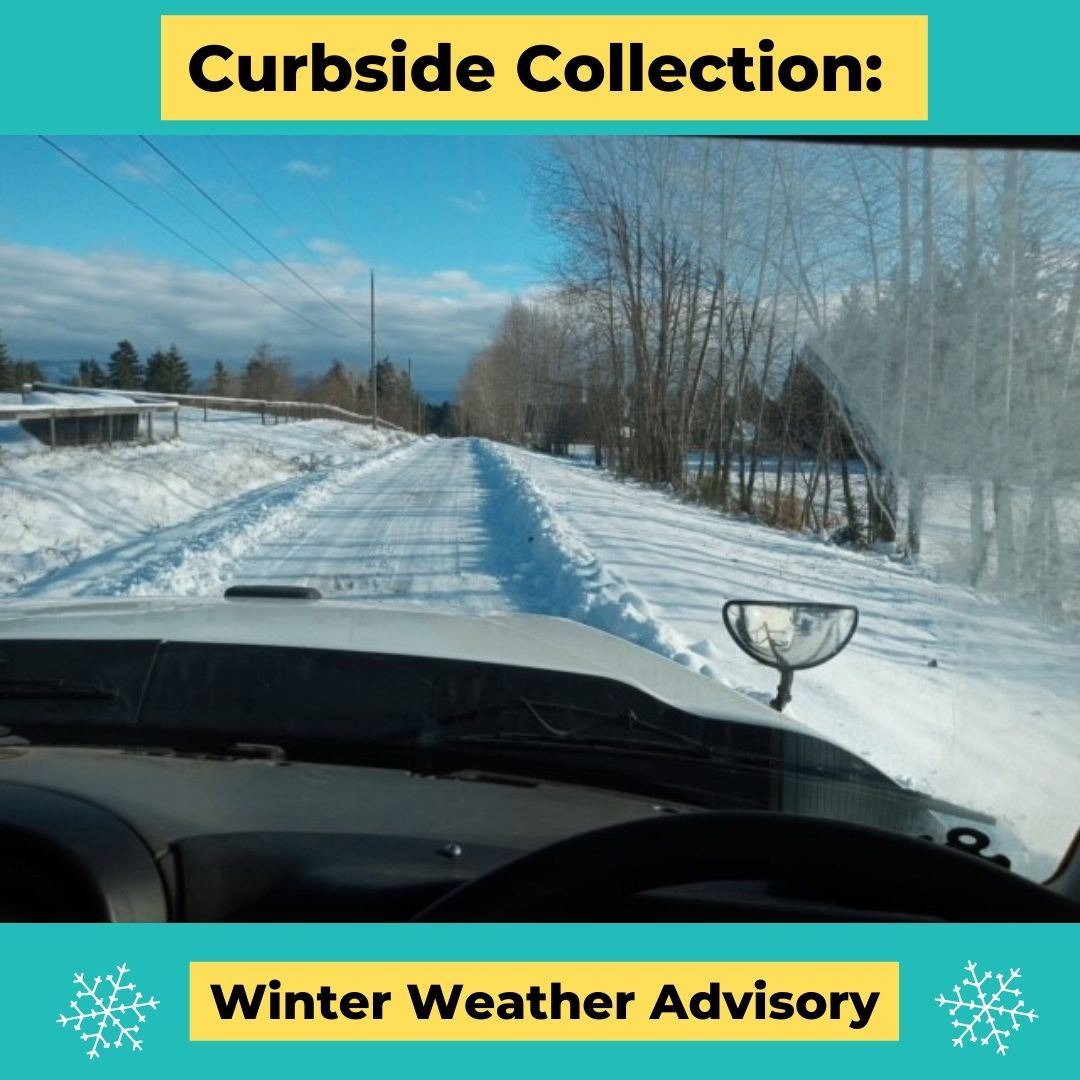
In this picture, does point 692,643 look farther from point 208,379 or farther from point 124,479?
point 124,479

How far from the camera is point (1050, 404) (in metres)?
3.00

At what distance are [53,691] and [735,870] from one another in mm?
2085

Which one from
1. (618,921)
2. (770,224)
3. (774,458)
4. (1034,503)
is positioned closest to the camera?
(618,921)

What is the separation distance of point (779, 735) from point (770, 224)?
237 cm

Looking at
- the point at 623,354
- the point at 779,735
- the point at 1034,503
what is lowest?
the point at 779,735

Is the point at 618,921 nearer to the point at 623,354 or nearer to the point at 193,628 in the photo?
the point at 193,628

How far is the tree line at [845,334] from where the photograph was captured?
3.04m

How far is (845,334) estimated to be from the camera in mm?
4000

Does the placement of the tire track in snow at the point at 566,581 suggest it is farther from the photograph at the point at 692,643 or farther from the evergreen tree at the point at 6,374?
the evergreen tree at the point at 6,374

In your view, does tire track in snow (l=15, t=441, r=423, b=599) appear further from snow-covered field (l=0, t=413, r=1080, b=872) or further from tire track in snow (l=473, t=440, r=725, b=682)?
tire track in snow (l=473, t=440, r=725, b=682)

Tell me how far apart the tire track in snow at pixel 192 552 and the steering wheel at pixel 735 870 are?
5.70m

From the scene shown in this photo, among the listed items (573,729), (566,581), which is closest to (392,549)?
(566,581)

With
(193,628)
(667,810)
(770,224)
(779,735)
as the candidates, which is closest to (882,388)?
(770,224)

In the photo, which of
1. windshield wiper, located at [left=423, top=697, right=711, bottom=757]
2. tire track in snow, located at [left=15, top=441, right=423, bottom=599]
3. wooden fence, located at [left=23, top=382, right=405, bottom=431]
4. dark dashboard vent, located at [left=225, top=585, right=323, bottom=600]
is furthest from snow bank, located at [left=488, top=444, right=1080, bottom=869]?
tire track in snow, located at [left=15, top=441, right=423, bottom=599]
